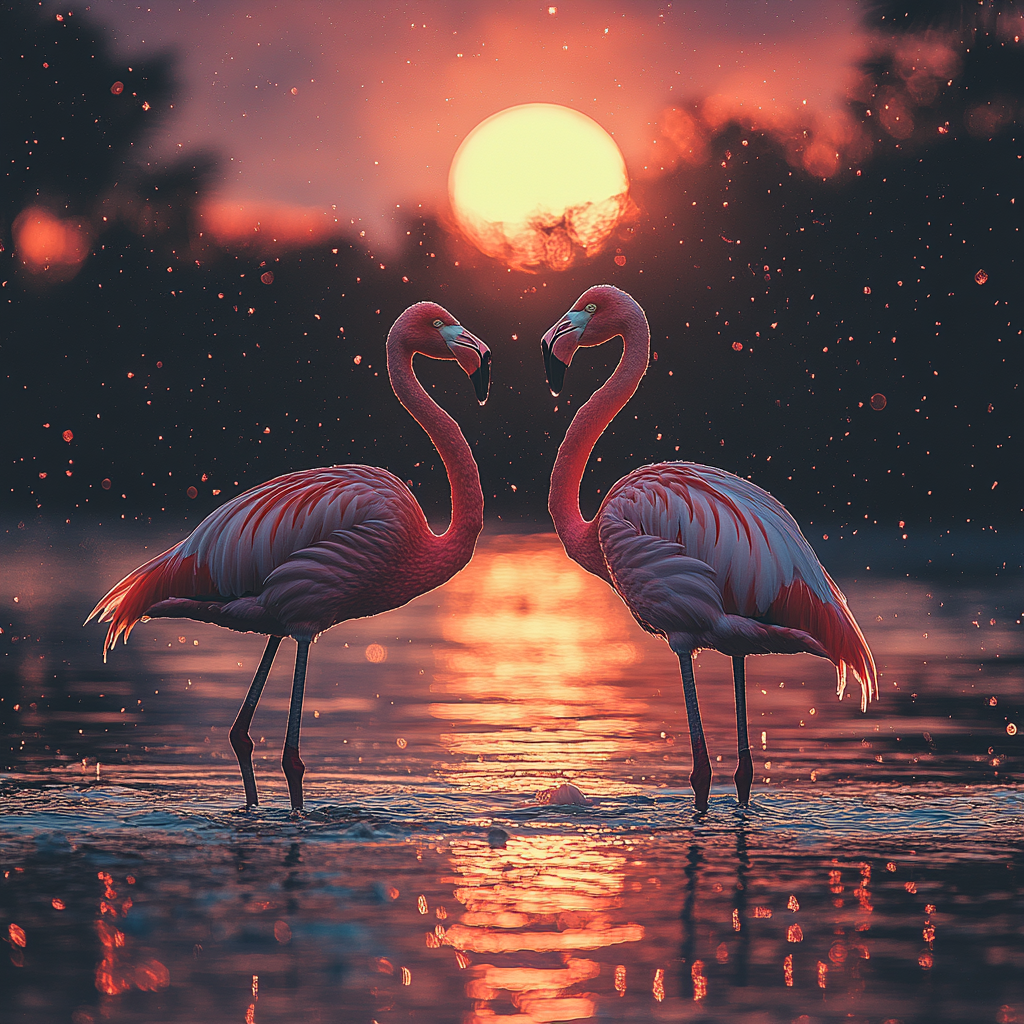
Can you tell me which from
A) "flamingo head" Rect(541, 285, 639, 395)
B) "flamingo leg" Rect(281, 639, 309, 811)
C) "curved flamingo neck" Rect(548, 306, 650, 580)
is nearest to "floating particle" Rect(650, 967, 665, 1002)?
"flamingo leg" Rect(281, 639, 309, 811)

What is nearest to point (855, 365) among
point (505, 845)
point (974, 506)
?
point (974, 506)

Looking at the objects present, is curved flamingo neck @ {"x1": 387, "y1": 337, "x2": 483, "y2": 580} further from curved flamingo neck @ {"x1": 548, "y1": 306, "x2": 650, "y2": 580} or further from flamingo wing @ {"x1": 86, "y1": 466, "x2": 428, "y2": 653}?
curved flamingo neck @ {"x1": 548, "y1": 306, "x2": 650, "y2": 580}

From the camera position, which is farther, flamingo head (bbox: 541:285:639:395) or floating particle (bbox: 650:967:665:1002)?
flamingo head (bbox: 541:285:639:395)

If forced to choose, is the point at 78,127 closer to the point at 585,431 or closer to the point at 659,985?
the point at 585,431

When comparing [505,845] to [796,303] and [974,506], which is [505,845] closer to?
[974,506]

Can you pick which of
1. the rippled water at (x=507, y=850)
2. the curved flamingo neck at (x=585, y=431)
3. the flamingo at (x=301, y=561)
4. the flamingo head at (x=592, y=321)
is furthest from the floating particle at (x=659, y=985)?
the flamingo head at (x=592, y=321)

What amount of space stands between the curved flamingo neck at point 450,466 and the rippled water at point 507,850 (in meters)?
1.04

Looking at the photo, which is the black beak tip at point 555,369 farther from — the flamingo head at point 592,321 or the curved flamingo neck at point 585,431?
the curved flamingo neck at point 585,431

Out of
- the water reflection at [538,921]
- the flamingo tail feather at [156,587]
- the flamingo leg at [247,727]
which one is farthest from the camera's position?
the flamingo tail feather at [156,587]

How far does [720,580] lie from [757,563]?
0.16m

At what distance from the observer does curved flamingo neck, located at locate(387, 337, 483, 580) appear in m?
7.80

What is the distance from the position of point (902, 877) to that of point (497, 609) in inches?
440

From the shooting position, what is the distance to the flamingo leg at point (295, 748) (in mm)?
7133

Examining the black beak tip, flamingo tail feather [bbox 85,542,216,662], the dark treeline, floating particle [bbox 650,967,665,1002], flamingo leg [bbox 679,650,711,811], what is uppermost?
the dark treeline
